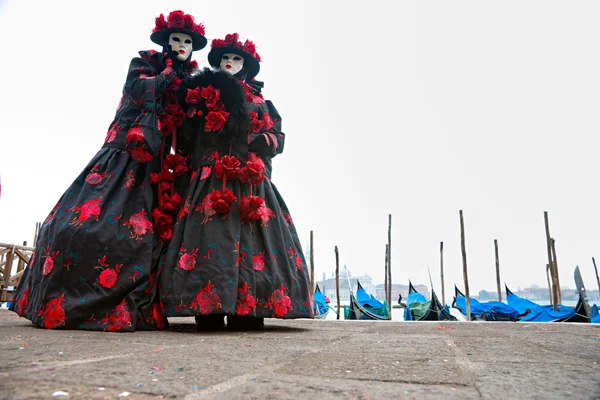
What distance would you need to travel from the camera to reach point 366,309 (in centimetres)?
1146

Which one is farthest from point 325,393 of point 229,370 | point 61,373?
point 61,373

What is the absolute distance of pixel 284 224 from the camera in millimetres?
2248

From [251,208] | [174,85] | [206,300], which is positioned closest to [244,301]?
[206,300]

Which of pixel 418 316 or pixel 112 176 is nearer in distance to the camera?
pixel 112 176

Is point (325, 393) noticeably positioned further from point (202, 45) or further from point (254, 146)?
point (202, 45)

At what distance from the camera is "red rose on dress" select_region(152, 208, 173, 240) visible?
2033mm

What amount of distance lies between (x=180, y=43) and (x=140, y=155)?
0.75 meters

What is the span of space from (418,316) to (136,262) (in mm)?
11413

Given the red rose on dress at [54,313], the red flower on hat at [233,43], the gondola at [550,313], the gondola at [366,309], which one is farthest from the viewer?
the gondola at [366,309]

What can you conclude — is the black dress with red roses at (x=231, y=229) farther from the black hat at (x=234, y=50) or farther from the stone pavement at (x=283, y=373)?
the stone pavement at (x=283, y=373)

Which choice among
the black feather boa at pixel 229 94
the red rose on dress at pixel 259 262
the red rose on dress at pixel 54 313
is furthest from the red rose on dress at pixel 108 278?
the black feather boa at pixel 229 94

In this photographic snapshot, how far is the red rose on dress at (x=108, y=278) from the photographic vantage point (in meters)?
1.78

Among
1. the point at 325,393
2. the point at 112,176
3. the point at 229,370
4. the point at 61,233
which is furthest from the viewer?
the point at 112,176

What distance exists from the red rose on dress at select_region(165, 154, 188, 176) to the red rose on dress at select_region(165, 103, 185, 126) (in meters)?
0.20
